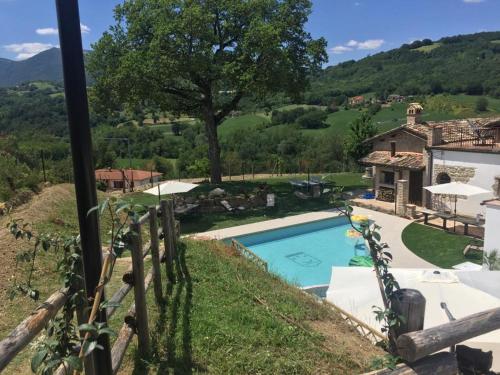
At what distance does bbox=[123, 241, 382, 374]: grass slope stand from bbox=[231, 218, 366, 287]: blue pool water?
6347 millimetres

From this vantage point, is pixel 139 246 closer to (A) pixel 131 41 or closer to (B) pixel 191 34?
(B) pixel 191 34

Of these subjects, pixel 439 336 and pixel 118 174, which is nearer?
pixel 439 336

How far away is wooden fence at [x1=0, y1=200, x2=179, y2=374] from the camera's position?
213 centimetres

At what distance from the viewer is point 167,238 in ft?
22.2

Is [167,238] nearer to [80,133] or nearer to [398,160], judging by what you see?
[80,133]

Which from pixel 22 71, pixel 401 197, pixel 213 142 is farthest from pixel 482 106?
pixel 22 71

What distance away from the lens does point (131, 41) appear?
20203 mm

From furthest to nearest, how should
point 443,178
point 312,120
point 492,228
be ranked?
point 312,120
point 443,178
point 492,228

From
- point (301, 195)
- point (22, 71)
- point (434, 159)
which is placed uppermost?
point (22, 71)

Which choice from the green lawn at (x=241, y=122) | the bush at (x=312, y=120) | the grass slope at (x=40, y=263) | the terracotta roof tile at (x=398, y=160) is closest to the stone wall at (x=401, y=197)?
the terracotta roof tile at (x=398, y=160)

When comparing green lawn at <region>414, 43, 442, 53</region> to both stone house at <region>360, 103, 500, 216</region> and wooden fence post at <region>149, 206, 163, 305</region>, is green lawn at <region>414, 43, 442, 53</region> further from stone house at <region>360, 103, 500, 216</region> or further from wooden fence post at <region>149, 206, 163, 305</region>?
wooden fence post at <region>149, 206, 163, 305</region>

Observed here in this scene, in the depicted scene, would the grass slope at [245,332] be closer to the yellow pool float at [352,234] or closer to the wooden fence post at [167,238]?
the wooden fence post at [167,238]

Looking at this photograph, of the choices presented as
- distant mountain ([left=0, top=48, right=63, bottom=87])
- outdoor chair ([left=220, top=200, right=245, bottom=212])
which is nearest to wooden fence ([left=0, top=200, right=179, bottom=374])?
outdoor chair ([left=220, top=200, right=245, bottom=212])

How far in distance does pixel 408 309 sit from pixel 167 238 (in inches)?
166
